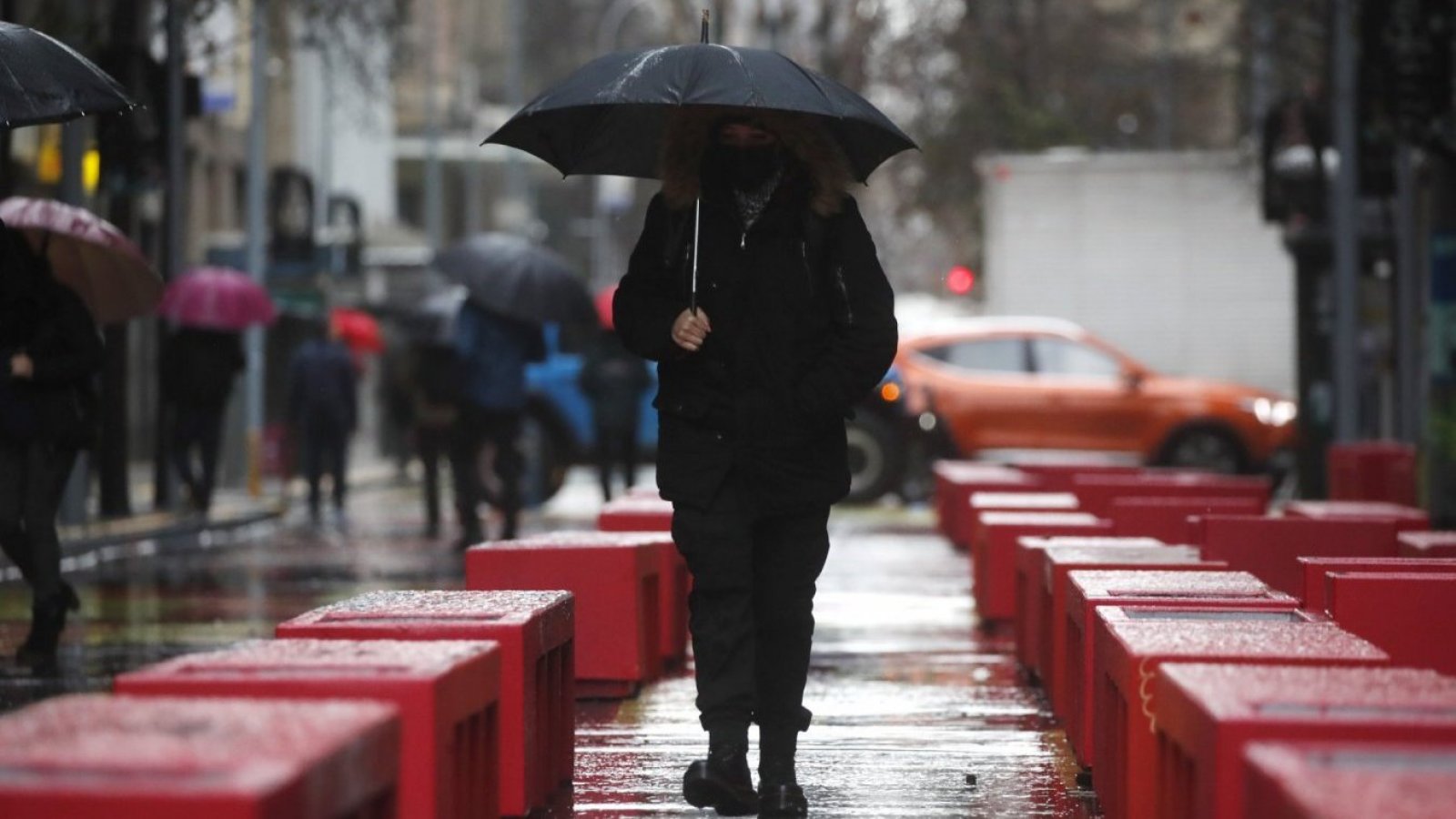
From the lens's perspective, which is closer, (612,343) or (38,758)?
(38,758)

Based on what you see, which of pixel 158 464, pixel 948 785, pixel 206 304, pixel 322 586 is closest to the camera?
pixel 948 785

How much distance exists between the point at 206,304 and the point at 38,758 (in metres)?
19.2

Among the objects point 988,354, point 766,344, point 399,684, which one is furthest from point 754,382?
point 988,354

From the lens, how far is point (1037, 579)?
10.3 meters

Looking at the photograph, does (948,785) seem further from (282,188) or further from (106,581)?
(282,188)

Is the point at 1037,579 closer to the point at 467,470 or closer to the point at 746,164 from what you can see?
the point at 746,164

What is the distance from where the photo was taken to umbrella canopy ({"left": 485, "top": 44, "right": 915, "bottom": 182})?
7254 mm

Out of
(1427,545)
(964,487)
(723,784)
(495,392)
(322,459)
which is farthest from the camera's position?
(322,459)

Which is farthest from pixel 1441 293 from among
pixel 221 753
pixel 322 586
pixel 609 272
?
pixel 609 272

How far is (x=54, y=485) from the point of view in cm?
1073

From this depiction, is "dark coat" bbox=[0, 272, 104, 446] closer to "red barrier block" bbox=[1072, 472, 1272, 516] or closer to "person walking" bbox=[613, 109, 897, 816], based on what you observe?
"person walking" bbox=[613, 109, 897, 816]

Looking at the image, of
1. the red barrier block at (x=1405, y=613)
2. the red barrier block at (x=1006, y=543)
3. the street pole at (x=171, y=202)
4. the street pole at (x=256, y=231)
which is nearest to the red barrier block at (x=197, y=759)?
the red barrier block at (x=1405, y=613)

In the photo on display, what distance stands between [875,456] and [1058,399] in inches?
108

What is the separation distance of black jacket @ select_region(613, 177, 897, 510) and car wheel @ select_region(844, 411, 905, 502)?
18261 millimetres
